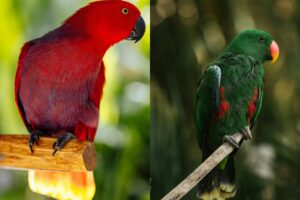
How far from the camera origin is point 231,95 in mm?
2348

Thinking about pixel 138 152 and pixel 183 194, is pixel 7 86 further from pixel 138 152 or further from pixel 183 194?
pixel 183 194

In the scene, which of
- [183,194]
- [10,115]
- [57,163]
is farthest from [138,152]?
[10,115]

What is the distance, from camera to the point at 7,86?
2.49 metres

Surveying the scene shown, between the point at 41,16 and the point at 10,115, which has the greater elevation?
the point at 41,16

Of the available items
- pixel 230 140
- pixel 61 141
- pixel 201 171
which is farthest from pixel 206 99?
pixel 61 141

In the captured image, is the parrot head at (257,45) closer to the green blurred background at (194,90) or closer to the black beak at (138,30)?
the green blurred background at (194,90)

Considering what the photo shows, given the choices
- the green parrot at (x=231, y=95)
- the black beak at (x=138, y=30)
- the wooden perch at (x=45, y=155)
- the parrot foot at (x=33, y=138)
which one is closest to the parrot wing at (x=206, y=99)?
the green parrot at (x=231, y=95)

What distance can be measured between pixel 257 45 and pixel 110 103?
80cm

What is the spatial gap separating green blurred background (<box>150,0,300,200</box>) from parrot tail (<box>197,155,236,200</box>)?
3cm

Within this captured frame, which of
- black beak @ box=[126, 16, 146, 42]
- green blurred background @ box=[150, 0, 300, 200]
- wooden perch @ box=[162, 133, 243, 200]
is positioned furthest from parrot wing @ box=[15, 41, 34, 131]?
wooden perch @ box=[162, 133, 243, 200]

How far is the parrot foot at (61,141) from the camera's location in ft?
7.13

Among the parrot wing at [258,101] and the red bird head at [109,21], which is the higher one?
the red bird head at [109,21]

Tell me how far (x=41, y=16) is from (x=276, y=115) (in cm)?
128

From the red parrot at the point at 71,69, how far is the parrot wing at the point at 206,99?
15.7 inches
